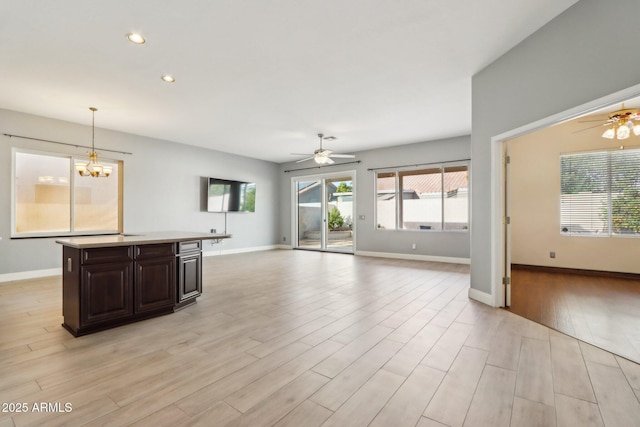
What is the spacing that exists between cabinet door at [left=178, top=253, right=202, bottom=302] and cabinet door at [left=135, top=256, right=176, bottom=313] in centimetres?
9

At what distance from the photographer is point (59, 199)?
5.60 metres

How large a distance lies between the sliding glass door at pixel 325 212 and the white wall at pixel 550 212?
4.03 meters

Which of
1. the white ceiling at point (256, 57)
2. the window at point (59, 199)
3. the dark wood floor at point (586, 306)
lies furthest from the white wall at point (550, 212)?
the window at point (59, 199)

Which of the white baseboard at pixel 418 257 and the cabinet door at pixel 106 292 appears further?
the white baseboard at pixel 418 257

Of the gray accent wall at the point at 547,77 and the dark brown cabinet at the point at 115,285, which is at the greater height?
the gray accent wall at the point at 547,77

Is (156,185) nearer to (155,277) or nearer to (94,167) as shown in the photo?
(94,167)

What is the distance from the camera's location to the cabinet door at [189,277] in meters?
3.47

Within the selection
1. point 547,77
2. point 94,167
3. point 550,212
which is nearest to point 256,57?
point 547,77

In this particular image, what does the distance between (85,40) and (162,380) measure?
3460 mm

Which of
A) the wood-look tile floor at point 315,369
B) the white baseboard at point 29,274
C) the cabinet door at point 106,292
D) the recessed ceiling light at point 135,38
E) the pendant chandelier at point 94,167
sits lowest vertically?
the wood-look tile floor at point 315,369

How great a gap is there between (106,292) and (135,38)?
2.63m

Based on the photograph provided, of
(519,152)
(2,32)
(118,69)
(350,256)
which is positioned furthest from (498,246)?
(2,32)

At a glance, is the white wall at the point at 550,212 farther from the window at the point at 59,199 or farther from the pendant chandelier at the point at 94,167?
the window at the point at 59,199

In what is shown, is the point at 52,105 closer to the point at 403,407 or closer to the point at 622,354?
the point at 403,407
